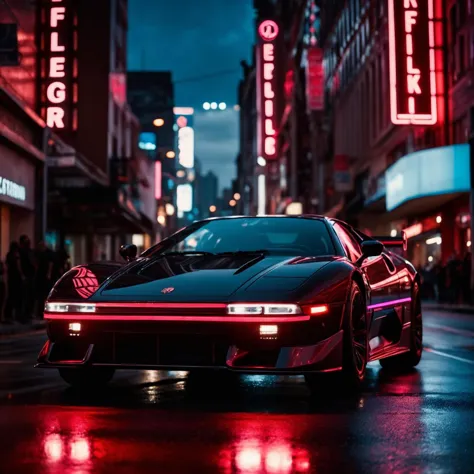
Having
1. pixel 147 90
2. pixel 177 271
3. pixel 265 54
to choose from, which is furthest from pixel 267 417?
pixel 147 90

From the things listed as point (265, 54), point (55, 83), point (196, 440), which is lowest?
point (196, 440)

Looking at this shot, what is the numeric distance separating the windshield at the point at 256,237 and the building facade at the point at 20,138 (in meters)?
17.8

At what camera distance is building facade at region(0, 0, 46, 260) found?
28016mm

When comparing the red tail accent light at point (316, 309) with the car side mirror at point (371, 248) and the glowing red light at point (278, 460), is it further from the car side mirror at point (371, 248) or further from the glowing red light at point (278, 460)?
the glowing red light at point (278, 460)

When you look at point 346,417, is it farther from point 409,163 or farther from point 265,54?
point 265,54

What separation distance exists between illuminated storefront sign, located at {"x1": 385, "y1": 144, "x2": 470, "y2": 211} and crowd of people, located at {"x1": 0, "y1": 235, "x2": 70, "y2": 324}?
16.1m

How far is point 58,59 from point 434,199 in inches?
549

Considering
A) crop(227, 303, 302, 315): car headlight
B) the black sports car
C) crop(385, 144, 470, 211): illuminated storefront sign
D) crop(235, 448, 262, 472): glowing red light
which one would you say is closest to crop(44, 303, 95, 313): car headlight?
the black sports car

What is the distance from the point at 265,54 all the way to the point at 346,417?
8122cm

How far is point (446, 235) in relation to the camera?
40.2 m

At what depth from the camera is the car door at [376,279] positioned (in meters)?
8.36

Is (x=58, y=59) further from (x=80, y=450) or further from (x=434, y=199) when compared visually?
(x=80, y=450)

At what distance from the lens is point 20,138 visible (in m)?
29.4

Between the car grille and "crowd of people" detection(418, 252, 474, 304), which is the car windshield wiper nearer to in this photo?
the car grille
